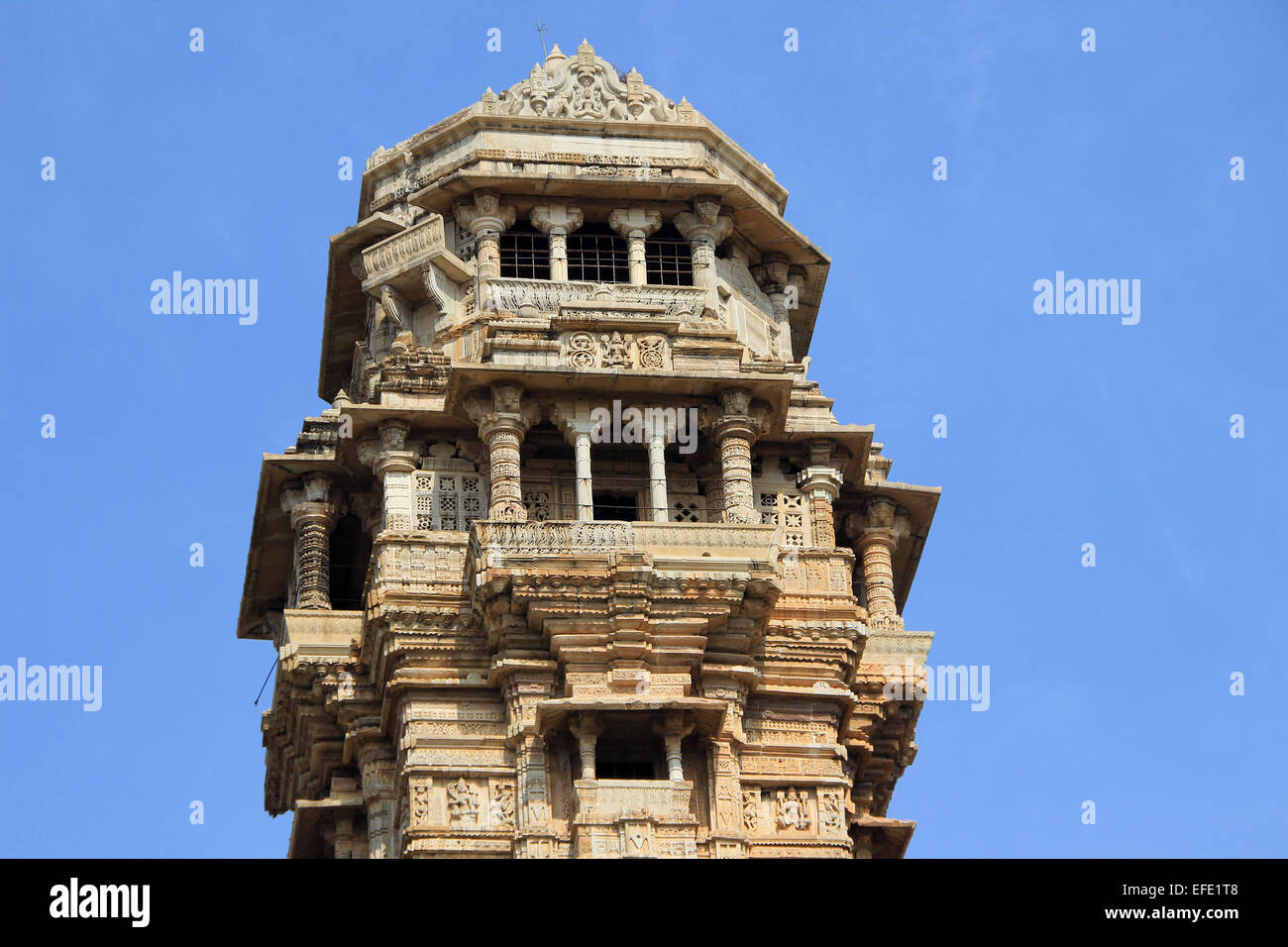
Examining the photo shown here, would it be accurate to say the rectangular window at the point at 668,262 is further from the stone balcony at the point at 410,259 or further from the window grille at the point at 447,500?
the window grille at the point at 447,500

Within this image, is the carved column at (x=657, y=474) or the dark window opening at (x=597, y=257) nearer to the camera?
the carved column at (x=657, y=474)

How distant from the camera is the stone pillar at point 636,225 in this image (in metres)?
53.1

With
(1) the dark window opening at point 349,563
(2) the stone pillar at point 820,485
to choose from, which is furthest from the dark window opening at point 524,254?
(2) the stone pillar at point 820,485

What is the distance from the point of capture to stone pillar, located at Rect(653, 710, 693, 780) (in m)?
45.2

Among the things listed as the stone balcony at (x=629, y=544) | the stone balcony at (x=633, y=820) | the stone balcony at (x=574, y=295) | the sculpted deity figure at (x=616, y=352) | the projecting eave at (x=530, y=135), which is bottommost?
the stone balcony at (x=633, y=820)

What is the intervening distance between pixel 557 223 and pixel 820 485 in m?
6.97

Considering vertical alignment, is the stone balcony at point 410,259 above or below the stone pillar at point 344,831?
above

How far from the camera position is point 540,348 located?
49.2 metres

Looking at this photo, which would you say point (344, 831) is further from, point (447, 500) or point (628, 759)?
point (628, 759)

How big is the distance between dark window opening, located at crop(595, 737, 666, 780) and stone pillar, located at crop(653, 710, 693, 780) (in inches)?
30.1

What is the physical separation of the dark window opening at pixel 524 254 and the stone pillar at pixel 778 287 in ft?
13.7

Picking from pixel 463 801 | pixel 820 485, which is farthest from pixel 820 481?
pixel 463 801
